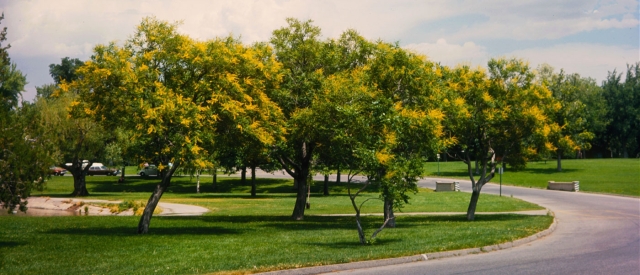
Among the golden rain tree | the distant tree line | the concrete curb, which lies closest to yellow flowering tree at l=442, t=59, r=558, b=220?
the distant tree line

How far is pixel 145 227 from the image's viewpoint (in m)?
22.1

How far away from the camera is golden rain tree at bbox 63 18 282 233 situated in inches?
779

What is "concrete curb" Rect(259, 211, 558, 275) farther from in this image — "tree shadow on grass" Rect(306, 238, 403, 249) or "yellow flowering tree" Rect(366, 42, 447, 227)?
"yellow flowering tree" Rect(366, 42, 447, 227)

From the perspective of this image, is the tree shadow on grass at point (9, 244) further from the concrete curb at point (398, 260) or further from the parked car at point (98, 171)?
the parked car at point (98, 171)

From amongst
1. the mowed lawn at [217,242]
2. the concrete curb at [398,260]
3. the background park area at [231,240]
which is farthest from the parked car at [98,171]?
the concrete curb at [398,260]

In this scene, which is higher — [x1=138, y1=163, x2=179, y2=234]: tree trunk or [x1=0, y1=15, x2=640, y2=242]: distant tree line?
[x1=0, y1=15, x2=640, y2=242]: distant tree line

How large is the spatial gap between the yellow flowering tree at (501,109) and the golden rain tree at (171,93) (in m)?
9.72

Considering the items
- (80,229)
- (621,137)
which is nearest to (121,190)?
(80,229)

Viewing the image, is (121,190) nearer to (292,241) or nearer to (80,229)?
(80,229)

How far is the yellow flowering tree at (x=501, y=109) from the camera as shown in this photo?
26672mm

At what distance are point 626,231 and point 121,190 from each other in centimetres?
5063

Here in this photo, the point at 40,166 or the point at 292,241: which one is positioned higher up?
the point at 40,166

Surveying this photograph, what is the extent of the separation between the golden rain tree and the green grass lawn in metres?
38.0

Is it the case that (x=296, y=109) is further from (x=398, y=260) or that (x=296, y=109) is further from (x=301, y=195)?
(x=398, y=260)
